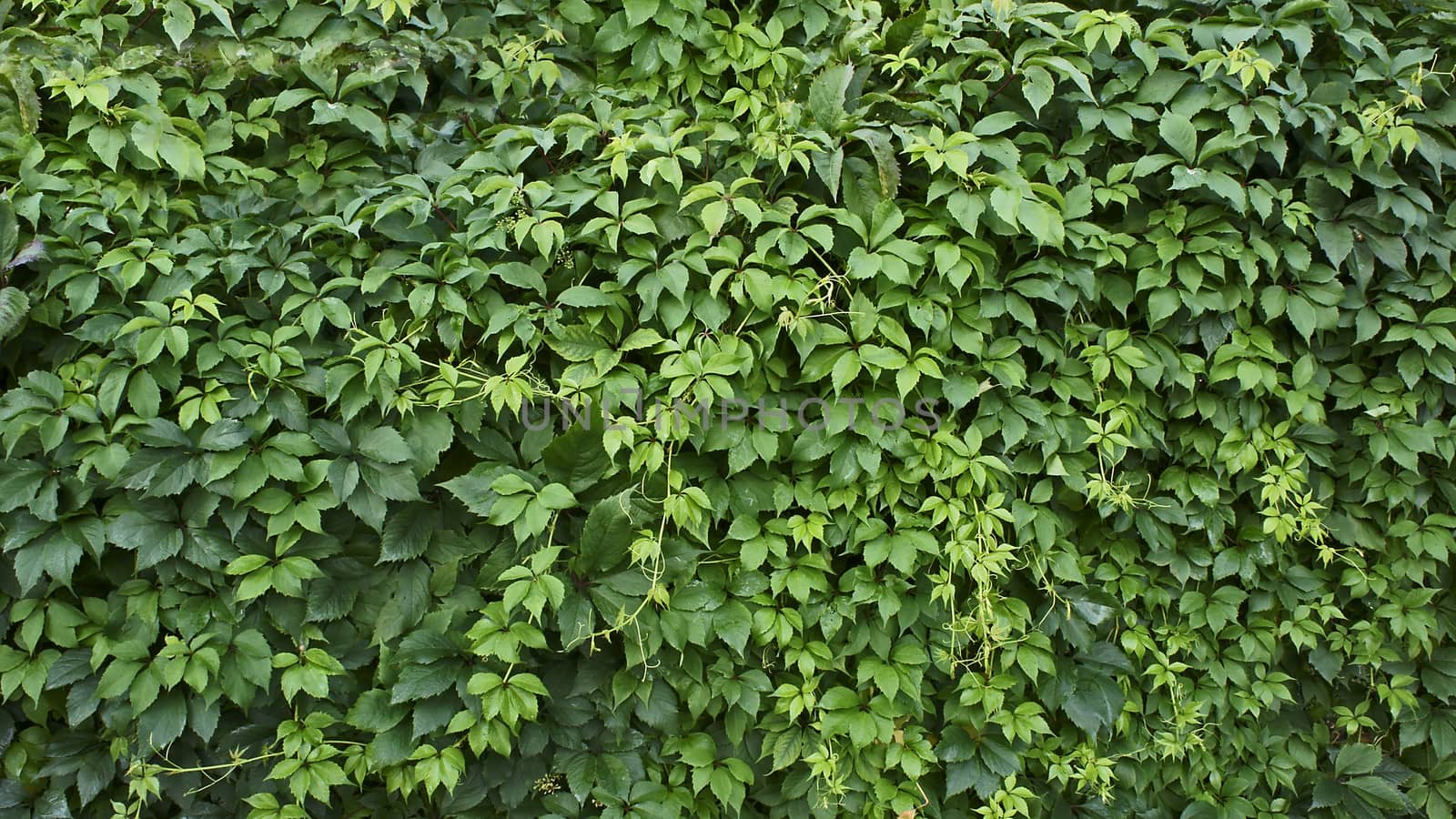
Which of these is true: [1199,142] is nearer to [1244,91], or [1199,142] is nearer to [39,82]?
[1244,91]

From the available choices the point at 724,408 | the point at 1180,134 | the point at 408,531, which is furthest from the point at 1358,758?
the point at 408,531

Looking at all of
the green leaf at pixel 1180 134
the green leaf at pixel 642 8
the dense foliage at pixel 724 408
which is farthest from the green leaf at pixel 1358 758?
the green leaf at pixel 642 8

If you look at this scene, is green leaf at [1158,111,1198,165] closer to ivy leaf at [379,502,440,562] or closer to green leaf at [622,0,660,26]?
green leaf at [622,0,660,26]

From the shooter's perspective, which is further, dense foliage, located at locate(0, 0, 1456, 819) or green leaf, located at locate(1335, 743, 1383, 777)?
green leaf, located at locate(1335, 743, 1383, 777)

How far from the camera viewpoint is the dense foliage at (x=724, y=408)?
2510 millimetres

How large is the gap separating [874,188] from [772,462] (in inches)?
34.5

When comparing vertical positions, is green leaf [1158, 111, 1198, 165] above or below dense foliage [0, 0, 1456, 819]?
above

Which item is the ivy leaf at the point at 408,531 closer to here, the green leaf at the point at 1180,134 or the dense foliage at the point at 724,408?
the dense foliage at the point at 724,408

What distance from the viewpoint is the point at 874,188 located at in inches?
107

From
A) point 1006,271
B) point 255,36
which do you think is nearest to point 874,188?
point 1006,271

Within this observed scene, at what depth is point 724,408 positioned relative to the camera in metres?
2.63

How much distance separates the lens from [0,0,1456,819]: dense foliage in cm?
251

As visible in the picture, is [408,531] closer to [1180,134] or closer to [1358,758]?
[1180,134]

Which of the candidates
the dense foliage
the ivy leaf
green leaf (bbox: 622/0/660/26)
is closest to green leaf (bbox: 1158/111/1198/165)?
the dense foliage
